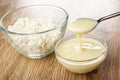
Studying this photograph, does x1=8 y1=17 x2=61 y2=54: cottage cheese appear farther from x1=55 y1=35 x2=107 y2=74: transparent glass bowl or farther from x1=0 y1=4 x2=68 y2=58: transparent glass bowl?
x1=55 y1=35 x2=107 y2=74: transparent glass bowl

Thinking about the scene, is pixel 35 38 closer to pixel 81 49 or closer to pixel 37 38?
pixel 37 38

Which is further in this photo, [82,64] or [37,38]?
[37,38]

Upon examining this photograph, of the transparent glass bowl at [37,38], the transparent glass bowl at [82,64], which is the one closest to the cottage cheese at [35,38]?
the transparent glass bowl at [37,38]

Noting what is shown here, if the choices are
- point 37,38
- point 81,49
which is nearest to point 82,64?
point 81,49

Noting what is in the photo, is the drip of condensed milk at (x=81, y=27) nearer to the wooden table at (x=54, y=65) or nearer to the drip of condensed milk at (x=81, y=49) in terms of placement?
the drip of condensed milk at (x=81, y=49)

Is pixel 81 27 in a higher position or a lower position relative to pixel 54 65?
higher

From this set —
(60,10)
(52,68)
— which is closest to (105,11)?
(60,10)

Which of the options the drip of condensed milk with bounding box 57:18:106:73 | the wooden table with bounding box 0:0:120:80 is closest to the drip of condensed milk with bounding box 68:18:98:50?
the drip of condensed milk with bounding box 57:18:106:73

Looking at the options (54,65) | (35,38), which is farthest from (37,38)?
(54,65)

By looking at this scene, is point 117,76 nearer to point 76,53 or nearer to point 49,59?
point 76,53
